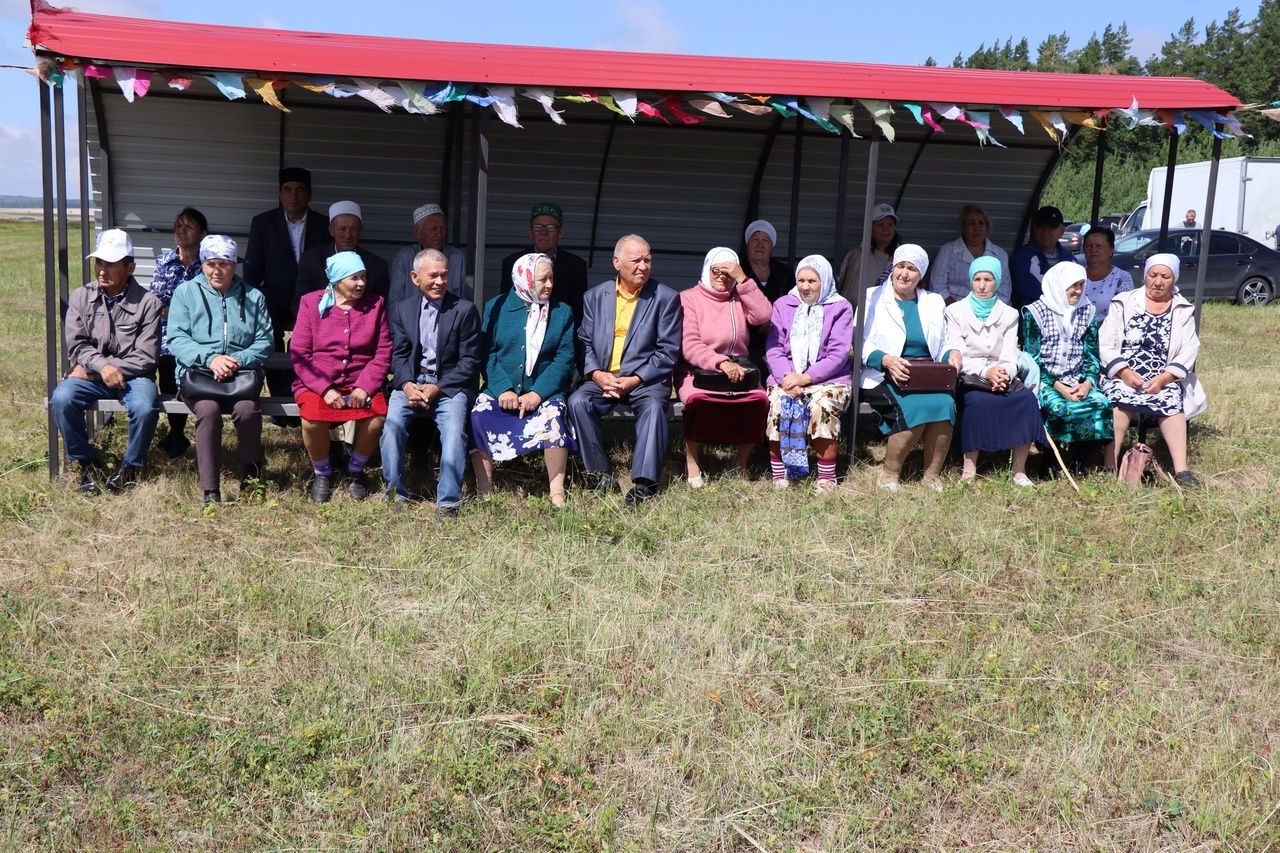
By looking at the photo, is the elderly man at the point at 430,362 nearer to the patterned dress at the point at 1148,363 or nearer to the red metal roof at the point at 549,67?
the red metal roof at the point at 549,67

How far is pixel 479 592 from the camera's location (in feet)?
16.4

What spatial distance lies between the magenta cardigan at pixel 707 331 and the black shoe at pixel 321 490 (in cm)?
204

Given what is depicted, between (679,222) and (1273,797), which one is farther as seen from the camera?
(679,222)

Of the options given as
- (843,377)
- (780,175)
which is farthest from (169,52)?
(780,175)

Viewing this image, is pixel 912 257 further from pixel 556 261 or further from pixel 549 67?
pixel 549 67

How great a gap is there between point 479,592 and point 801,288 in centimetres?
294

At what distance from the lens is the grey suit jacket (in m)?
6.72

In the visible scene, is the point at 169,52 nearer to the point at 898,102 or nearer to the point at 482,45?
the point at 482,45

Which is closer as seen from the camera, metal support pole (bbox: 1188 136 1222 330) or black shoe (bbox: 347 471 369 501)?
black shoe (bbox: 347 471 369 501)

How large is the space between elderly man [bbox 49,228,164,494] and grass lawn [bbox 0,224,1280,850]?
259 mm

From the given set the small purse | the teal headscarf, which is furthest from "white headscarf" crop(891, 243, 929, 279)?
the small purse

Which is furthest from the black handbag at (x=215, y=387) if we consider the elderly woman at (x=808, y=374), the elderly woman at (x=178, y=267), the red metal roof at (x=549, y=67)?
the elderly woman at (x=808, y=374)

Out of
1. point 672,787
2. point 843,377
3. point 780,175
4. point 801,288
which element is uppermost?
point 780,175

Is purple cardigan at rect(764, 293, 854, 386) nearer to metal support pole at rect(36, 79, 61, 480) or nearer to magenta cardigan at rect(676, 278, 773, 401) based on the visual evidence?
magenta cardigan at rect(676, 278, 773, 401)
